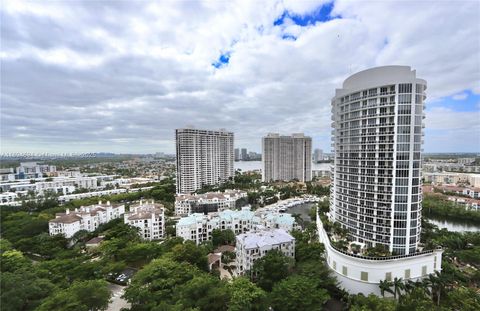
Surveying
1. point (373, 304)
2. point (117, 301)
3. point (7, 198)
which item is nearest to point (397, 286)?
point (373, 304)

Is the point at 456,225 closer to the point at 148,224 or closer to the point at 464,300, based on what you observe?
the point at 464,300

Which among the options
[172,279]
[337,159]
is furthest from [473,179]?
[172,279]

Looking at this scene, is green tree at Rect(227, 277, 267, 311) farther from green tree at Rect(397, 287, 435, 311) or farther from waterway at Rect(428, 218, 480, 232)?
waterway at Rect(428, 218, 480, 232)

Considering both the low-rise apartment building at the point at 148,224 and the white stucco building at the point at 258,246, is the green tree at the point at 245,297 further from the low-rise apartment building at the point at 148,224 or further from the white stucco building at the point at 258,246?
the low-rise apartment building at the point at 148,224

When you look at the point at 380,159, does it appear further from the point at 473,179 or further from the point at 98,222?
the point at 473,179

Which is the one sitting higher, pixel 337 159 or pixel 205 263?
pixel 337 159

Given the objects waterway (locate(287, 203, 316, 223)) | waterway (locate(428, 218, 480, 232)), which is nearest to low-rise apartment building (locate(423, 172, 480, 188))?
waterway (locate(428, 218, 480, 232))

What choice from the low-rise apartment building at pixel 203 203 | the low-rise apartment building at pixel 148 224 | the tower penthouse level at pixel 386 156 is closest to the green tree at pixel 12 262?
the low-rise apartment building at pixel 148 224

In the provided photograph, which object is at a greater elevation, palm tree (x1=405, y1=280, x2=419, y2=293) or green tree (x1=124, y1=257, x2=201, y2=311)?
green tree (x1=124, y1=257, x2=201, y2=311)
